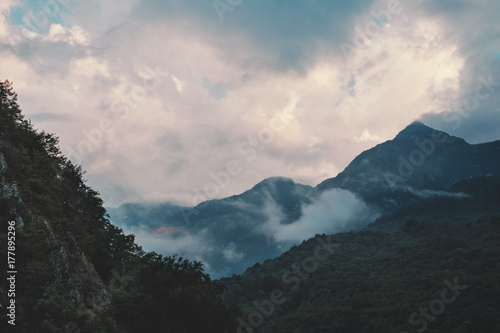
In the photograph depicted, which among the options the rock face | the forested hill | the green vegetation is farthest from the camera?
the green vegetation

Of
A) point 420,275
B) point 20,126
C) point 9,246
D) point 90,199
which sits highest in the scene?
point 20,126

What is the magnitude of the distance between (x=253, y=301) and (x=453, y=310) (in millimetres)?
105750

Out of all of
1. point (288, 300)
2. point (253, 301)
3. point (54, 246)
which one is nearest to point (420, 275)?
point (288, 300)

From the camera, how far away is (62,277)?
2545 centimetres

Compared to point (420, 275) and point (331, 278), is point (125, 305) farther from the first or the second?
point (331, 278)

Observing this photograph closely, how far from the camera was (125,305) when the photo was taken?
2562 centimetres

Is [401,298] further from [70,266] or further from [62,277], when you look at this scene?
[62,277]
